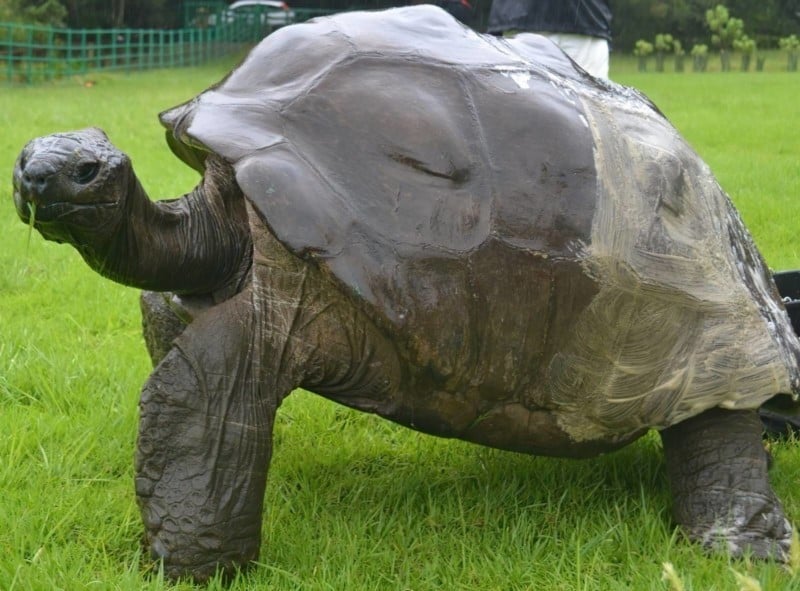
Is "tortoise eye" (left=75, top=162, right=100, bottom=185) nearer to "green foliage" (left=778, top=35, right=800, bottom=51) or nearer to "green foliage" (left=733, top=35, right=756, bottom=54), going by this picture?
"green foliage" (left=733, top=35, right=756, bottom=54)

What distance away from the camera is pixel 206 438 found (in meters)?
2.29

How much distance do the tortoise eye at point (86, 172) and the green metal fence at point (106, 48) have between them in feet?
71.6

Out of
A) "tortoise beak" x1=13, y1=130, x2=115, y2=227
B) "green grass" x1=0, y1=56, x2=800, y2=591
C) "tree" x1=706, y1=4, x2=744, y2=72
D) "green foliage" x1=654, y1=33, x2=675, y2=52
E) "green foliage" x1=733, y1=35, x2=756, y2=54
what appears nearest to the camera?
"tortoise beak" x1=13, y1=130, x2=115, y2=227

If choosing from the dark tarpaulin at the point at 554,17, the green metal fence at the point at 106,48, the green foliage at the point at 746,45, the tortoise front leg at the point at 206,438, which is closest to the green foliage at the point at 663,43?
the green foliage at the point at 746,45

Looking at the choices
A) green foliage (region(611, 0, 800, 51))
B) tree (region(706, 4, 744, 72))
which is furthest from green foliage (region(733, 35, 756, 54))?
green foliage (region(611, 0, 800, 51))

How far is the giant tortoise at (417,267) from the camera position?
7.32 feet

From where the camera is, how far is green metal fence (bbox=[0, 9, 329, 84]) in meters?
23.8

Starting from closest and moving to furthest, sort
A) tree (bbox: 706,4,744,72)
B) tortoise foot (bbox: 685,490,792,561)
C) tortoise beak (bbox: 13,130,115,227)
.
Answer: tortoise beak (bbox: 13,130,115,227), tortoise foot (bbox: 685,490,792,561), tree (bbox: 706,4,744,72)

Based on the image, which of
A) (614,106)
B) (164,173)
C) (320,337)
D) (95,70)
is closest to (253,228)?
(320,337)

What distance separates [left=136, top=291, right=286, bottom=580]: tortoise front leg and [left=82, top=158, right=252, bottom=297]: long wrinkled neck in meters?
0.20

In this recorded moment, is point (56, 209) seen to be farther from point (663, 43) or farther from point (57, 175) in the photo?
point (663, 43)

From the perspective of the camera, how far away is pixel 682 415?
259 centimetres

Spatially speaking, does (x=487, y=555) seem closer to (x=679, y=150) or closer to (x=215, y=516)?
(x=215, y=516)

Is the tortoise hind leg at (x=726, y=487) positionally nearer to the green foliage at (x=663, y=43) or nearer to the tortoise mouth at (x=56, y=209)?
the tortoise mouth at (x=56, y=209)
